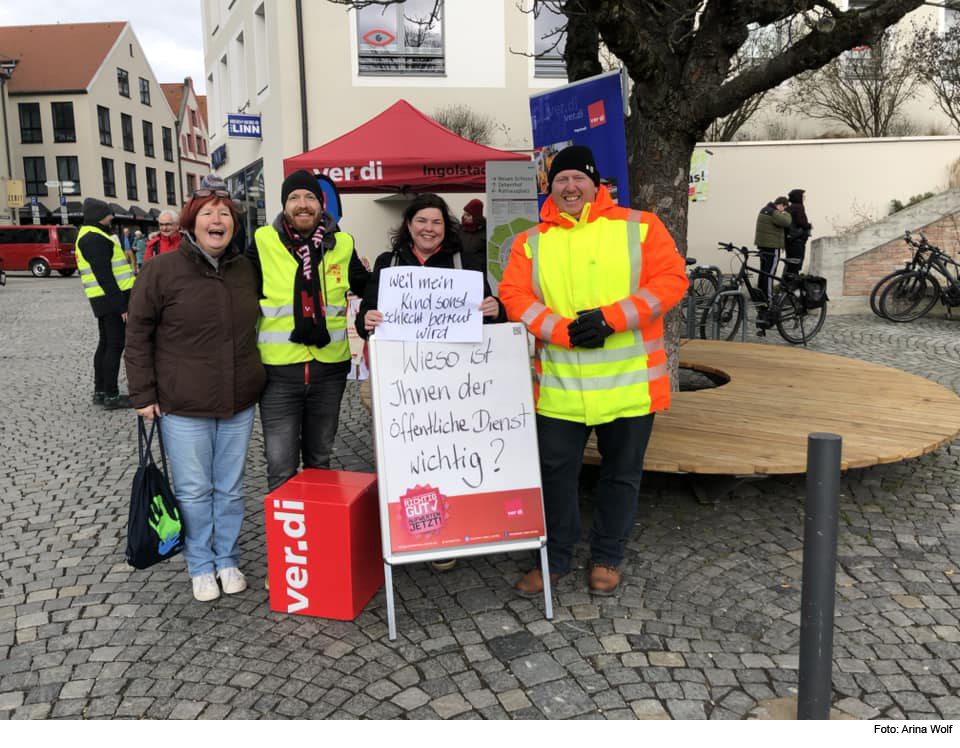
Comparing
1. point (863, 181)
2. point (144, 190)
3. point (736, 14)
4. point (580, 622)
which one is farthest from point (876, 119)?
point (144, 190)

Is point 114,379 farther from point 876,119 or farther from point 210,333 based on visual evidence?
point 876,119

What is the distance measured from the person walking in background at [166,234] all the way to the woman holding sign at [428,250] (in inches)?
190

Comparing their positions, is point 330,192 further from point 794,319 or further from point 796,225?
point 796,225

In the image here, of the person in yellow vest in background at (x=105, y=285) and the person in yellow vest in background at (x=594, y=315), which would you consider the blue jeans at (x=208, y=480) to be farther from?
the person in yellow vest in background at (x=105, y=285)

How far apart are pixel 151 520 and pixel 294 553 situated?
619 mm

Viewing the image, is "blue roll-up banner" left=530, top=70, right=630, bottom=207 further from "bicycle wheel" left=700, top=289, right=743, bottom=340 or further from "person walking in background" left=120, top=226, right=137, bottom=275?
"bicycle wheel" left=700, top=289, right=743, bottom=340

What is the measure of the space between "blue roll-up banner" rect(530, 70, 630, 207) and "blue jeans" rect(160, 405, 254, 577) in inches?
104

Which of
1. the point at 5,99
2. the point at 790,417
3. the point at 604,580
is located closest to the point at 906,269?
the point at 790,417

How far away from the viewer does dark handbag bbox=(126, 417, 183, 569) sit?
3.40 metres

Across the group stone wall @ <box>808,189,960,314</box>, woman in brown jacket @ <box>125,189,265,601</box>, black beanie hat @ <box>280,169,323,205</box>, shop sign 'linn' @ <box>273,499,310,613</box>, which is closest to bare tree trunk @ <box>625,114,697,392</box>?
black beanie hat @ <box>280,169,323,205</box>

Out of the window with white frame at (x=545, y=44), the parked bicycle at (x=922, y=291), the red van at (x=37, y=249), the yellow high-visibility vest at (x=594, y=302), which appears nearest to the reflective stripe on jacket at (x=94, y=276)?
the yellow high-visibility vest at (x=594, y=302)

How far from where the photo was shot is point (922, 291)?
12.0m

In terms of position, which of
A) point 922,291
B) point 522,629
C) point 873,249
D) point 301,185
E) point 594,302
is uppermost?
point 301,185

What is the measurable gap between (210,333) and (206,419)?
382mm
